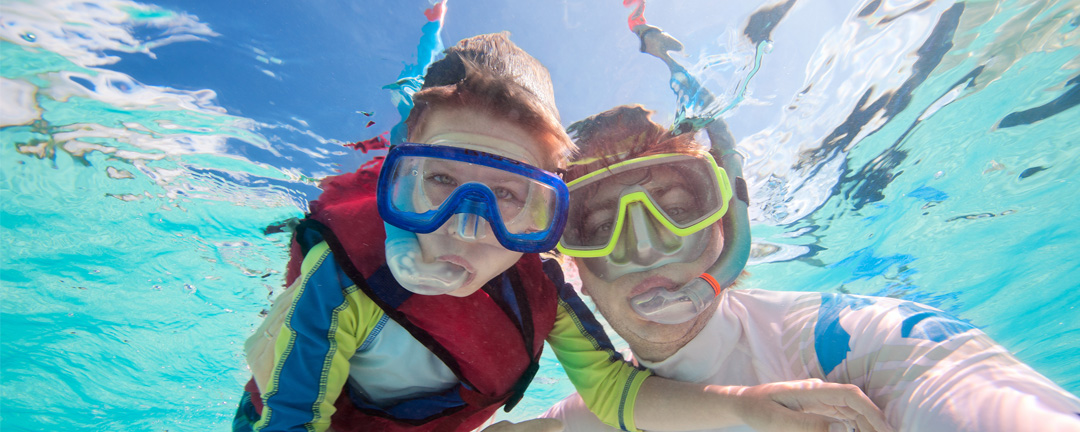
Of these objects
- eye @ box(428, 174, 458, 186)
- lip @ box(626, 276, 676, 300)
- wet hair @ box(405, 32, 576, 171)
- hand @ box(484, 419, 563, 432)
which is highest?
wet hair @ box(405, 32, 576, 171)

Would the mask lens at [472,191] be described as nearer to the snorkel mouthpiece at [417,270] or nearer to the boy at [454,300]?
the boy at [454,300]

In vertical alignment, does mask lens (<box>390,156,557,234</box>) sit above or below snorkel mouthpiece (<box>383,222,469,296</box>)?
above

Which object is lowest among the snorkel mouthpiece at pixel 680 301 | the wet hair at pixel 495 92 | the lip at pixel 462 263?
the snorkel mouthpiece at pixel 680 301

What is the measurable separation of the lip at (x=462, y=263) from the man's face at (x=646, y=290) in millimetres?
960

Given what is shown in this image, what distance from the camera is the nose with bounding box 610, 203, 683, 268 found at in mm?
2670

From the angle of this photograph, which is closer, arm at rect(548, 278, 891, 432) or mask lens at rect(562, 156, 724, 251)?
arm at rect(548, 278, 891, 432)

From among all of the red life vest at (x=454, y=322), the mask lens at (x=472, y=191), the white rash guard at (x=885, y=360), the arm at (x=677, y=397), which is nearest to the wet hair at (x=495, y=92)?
the mask lens at (x=472, y=191)

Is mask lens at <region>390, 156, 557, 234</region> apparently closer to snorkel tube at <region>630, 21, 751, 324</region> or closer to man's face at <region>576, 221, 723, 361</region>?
man's face at <region>576, 221, 723, 361</region>

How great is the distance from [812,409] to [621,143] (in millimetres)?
1953

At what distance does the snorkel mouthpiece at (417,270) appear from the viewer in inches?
87.5

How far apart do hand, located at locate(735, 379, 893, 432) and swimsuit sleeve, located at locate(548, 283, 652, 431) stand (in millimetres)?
831

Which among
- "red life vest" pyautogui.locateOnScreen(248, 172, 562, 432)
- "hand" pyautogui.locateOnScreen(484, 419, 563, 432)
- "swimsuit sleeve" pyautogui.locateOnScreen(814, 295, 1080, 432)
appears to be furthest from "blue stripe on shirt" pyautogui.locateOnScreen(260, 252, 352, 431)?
"swimsuit sleeve" pyautogui.locateOnScreen(814, 295, 1080, 432)

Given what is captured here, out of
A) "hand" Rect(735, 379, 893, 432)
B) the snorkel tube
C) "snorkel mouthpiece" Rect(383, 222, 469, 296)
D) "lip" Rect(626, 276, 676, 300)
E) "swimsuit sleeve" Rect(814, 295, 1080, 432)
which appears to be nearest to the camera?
"swimsuit sleeve" Rect(814, 295, 1080, 432)

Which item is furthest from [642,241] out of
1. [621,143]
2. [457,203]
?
[457,203]
